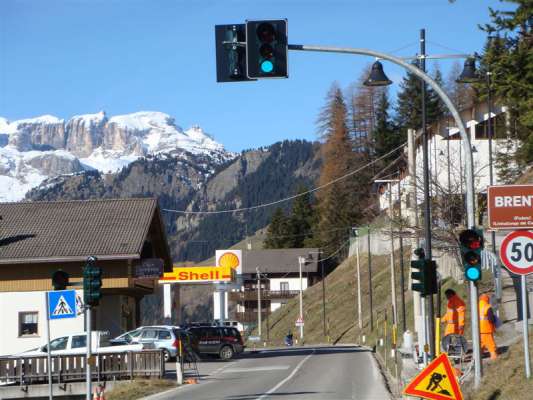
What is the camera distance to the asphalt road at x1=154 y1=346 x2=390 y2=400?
82.7 feet

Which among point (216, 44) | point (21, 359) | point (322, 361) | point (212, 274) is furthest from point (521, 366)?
point (212, 274)

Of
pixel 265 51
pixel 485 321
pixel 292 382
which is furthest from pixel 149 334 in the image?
pixel 265 51

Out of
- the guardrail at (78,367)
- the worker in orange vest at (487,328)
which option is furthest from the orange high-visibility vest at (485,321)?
the guardrail at (78,367)

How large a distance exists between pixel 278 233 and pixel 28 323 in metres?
104

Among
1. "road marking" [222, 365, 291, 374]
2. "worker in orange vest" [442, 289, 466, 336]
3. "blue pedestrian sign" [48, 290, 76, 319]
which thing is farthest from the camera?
"road marking" [222, 365, 291, 374]

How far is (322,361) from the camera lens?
41156mm

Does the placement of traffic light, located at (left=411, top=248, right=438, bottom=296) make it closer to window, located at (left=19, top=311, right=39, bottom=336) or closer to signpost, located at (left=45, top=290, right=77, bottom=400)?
signpost, located at (left=45, top=290, right=77, bottom=400)

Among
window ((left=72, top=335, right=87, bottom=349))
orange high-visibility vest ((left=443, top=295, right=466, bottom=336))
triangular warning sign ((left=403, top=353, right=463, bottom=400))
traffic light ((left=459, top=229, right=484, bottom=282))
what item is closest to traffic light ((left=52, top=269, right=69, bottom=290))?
orange high-visibility vest ((left=443, top=295, right=466, bottom=336))

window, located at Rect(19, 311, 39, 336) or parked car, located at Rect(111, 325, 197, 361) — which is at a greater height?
window, located at Rect(19, 311, 39, 336)

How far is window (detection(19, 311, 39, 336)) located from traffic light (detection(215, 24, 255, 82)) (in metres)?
32.7

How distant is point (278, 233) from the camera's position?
490 feet

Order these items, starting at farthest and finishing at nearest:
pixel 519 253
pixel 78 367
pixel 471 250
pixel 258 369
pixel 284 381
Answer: pixel 258 369
pixel 78 367
pixel 284 381
pixel 471 250
pixel 519 253

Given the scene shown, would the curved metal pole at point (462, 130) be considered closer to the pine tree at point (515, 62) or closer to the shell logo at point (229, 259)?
the pine tree at point (515, 62)

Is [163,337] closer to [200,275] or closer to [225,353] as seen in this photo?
[225,353]
